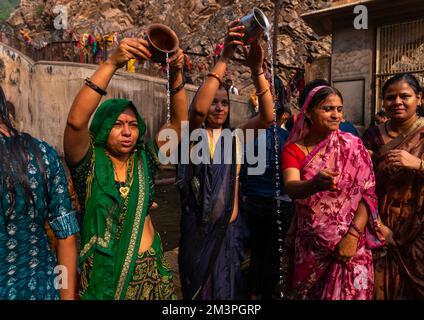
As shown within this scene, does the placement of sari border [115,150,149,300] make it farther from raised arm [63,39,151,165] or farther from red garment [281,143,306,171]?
red garment [281,143,306,171]

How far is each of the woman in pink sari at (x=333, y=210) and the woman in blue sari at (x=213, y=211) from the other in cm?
50

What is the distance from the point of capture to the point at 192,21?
32.8 meters

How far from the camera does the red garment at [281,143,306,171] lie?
2.64 metres

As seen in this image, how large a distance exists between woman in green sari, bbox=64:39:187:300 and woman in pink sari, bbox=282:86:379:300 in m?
Answer: 1.01

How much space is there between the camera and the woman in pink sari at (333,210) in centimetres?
251

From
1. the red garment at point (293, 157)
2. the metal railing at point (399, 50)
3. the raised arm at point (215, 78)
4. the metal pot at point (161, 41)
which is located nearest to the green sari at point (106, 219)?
the metal pot at point (161, 41)

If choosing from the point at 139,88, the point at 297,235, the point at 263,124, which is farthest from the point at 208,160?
the point at 139,88

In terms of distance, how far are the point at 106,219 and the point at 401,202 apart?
222 cm
